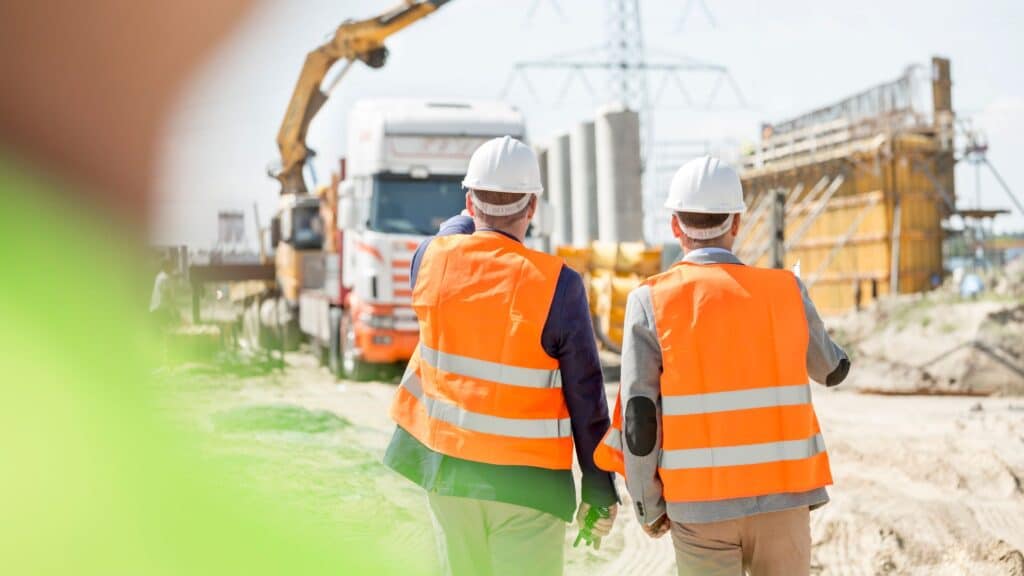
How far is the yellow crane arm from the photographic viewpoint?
57.8 feet

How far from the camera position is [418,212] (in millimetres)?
13617

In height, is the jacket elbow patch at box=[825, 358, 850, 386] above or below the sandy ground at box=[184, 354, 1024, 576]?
above

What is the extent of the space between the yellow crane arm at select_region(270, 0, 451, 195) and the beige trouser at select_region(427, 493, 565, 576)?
1547cm

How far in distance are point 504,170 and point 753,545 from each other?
1.35 meters

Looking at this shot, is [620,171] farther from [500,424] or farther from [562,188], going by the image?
[500,424]

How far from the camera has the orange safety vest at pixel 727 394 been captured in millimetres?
2938

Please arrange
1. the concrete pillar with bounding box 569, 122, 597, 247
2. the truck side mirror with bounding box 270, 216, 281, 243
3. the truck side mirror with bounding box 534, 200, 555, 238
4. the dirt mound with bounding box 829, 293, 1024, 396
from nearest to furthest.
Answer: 1. the truck side mirror with bounding box 534, 200, 555, 238
2. the dirt mound with bounding box 829, 293, 1024, 396
3. the truck side mirror with bounding box 270, 216, 281, 243
4. the concrete pillar with bounding box 569, 122, 597, 247

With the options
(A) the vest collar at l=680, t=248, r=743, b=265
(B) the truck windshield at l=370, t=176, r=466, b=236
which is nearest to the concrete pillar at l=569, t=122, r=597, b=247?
(B) the truck windshield at l=370, t=176, r=466, b=236

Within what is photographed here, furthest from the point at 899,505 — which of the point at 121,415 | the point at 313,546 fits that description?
the point at 121,415

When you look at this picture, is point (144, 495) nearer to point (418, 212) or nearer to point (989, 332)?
point (418, 212)

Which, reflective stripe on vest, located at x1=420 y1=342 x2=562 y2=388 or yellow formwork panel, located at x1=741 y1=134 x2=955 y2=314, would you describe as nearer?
reflective stripe on vest, located at x1=420 y1=342 x2=562 y2=388

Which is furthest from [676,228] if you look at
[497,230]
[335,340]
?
[335,340]

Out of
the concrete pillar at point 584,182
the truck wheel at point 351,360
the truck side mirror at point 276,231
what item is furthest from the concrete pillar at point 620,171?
the truck wheel at point 351,360

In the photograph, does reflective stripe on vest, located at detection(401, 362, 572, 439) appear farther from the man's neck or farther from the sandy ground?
the sandy ground
